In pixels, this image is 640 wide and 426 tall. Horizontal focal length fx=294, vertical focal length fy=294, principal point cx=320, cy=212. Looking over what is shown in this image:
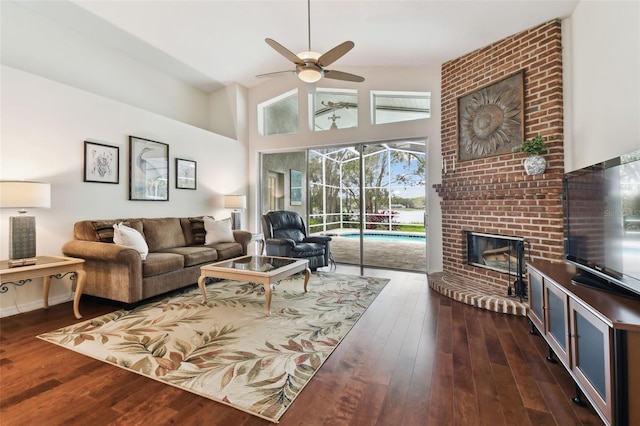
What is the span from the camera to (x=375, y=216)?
5297 millimetres

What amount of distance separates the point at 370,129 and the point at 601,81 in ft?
9.88

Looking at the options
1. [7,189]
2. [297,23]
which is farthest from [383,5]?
[7,189]

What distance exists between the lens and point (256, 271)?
9.70ft

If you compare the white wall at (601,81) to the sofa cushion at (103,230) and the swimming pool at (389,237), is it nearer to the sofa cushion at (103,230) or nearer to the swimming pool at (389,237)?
the swimming pool at (389,237)

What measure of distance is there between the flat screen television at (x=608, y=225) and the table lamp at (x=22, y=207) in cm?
436

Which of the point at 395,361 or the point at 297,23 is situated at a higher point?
A: the point at 297,23

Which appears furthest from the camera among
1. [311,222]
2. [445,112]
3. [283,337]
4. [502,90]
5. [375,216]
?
[311,222]

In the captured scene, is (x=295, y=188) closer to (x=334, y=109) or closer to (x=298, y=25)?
(x=334, y=109)

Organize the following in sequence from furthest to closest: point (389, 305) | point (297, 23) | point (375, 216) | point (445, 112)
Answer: point (375, 216), point (445, 112), point (297, 23), point (389, 305)

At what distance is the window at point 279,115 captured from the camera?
19.2 feet

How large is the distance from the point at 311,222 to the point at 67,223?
367cm

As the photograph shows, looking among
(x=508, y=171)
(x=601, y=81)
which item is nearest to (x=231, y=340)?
(x=508, y=171)

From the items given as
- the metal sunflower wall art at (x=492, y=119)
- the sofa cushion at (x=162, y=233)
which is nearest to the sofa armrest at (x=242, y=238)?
the sofa cushion at (x=162, y=233)

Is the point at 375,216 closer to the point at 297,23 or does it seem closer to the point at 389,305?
the point at 389,305
